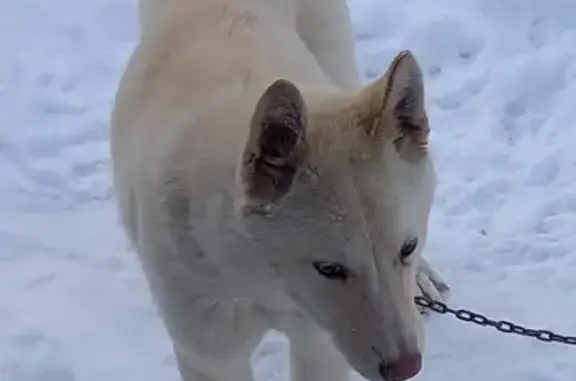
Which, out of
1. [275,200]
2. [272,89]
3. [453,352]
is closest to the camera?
[272,89]

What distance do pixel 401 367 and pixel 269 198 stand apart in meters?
0.47

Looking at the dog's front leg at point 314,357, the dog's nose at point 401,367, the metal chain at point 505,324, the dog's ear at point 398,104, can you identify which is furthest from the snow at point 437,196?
the dog's ear at point 398,104

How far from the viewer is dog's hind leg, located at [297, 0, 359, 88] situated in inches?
153

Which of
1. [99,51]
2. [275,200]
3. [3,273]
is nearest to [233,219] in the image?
[275,200]

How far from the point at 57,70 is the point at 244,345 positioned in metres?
3.18

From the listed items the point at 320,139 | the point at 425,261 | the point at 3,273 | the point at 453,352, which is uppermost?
the point at 3,273

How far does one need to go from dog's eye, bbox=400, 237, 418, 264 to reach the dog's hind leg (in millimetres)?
1375

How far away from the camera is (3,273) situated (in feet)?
15.1

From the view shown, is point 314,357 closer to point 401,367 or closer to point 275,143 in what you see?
point 401,367

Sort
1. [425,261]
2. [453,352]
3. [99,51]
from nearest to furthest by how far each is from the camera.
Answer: [453,352] < [425,261] < [99,51]

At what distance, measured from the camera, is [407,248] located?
2.64 metres

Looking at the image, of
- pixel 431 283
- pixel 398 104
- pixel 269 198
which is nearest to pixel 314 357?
pixel 269 198

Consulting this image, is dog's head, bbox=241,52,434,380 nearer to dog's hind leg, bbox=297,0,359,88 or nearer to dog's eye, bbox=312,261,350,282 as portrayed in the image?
dog's eye, bbox=312,261,350,282

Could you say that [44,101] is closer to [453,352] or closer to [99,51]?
[99,51]
